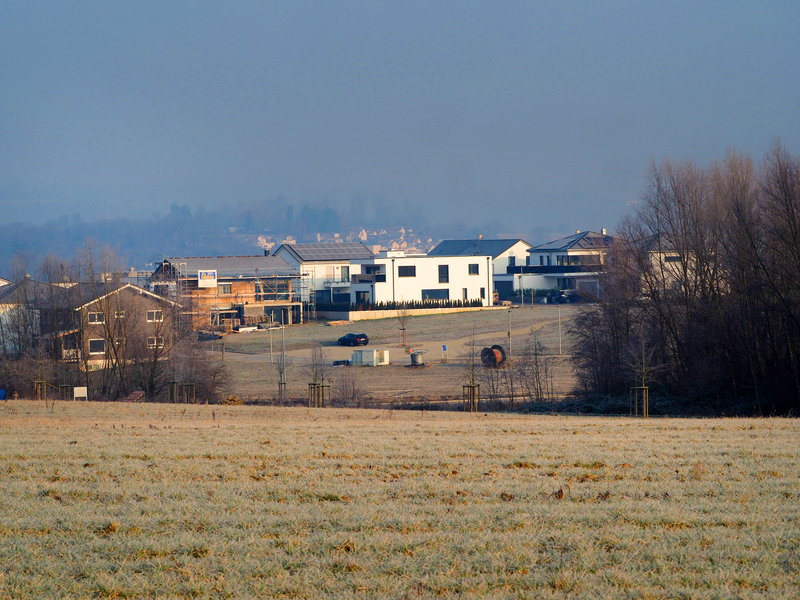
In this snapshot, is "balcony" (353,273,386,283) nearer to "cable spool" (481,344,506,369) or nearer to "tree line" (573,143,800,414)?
"cable spool" (481,344,506,369)

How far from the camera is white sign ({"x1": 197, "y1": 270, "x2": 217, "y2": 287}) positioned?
83.6 m

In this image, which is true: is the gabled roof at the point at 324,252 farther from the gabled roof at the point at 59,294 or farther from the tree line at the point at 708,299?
the tree line at the point at 708,299

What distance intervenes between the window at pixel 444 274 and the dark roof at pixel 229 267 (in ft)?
62.6

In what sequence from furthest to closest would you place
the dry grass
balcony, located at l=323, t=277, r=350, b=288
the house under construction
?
balcony, located at l=323, t=277, r=350, b=288 < the house under construction < the dry grass

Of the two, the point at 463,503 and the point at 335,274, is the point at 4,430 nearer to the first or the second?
the point at 463,503

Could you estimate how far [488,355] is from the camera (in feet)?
167

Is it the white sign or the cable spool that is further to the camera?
the white sign

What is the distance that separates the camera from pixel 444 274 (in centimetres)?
9700

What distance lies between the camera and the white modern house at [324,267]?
99125 mm

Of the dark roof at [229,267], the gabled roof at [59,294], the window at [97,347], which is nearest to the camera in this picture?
the gabled roof at [59,294]

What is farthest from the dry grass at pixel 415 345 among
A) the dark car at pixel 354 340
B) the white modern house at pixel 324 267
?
the white modern house at pixel 324 267

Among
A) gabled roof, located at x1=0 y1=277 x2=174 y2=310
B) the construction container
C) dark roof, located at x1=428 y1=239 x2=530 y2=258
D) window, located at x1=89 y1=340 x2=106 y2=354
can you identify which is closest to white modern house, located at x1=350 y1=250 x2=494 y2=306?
dark roof, located at x1=428 y1=239 x2=530 y2=258

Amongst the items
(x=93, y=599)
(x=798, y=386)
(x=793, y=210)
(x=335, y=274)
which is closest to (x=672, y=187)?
(x=793, y=210)

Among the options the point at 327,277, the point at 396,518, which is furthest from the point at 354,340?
the point at 396,518
